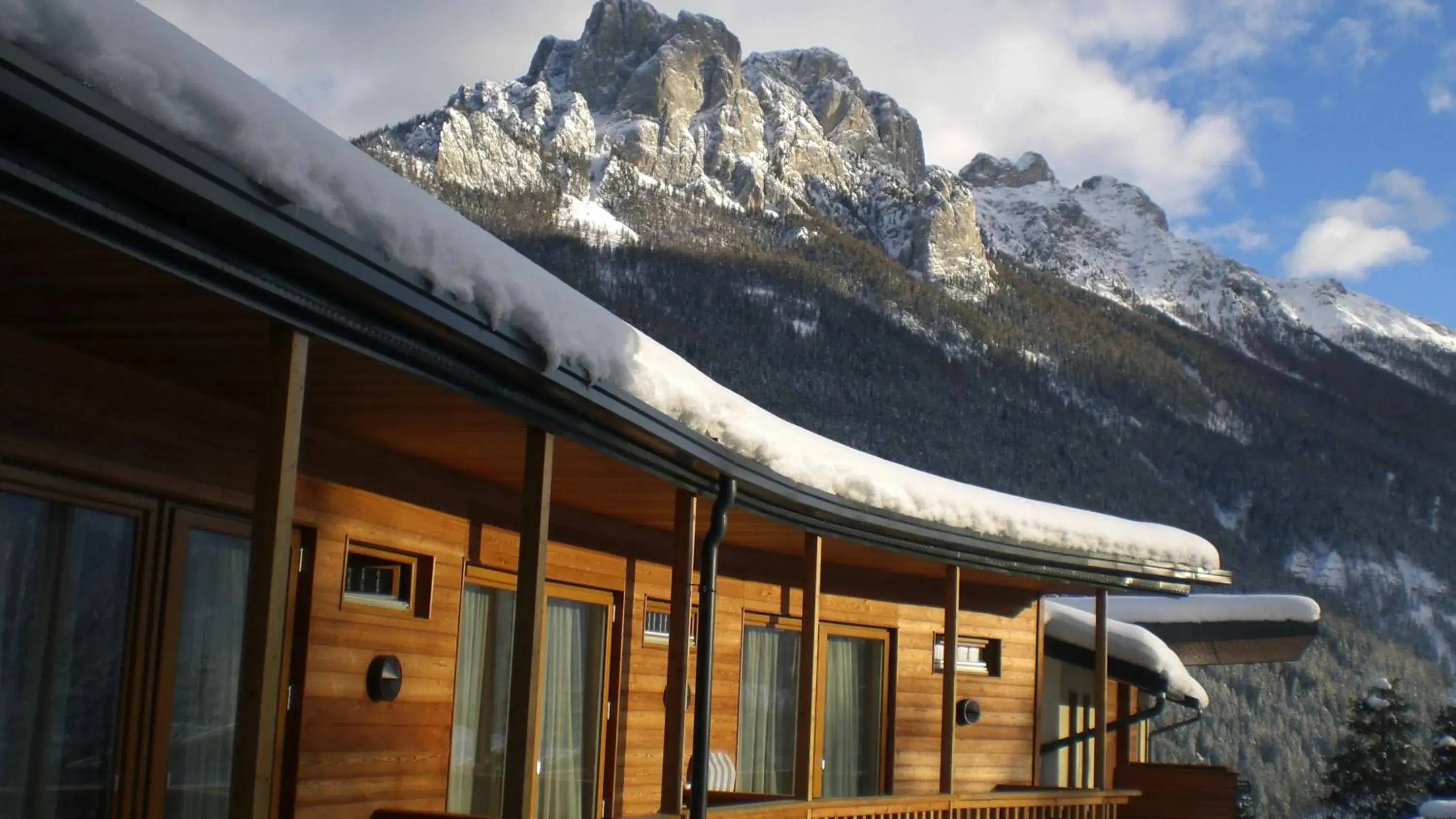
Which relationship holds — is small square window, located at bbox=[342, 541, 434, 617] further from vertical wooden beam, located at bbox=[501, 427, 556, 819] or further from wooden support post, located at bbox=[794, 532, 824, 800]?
wooden support post, located at bbox=[794, 532, 824, 800]

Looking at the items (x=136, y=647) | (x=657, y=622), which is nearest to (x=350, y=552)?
(x=136, y=647)

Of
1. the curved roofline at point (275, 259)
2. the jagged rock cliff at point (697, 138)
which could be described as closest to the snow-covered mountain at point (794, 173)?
the jagged rock cliff at point (697, 138)

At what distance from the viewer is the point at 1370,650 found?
5884 centimetres

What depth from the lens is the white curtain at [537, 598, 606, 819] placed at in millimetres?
8852

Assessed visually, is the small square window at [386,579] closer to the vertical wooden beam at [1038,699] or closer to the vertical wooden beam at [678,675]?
the vertical wooden beam at [678,675]

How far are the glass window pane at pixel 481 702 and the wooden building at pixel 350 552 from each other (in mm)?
22

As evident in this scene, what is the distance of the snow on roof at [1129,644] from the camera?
1462 cm

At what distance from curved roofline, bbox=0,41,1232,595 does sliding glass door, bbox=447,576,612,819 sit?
195cm

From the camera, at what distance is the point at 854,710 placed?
11602 mm

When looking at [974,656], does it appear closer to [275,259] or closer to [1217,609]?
[1217,609]

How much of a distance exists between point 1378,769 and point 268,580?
2594 centimetres

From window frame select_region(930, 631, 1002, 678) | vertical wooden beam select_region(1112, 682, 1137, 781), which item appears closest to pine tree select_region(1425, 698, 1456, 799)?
vertical wooden beam select_region(1112, 682, 1137, 781)

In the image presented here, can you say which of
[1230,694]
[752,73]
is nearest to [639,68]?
[752,73]

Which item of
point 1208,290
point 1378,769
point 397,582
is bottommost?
point 1378,769
